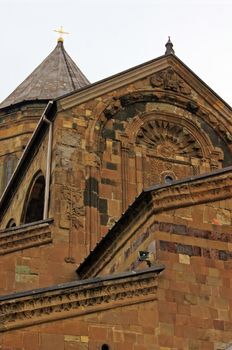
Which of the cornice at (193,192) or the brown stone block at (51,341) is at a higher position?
the cornice at (193,192)

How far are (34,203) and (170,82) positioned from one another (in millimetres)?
5024

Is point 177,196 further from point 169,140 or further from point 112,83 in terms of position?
point 112,83

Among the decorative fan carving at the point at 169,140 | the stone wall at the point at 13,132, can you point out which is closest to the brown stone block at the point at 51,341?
Answer: the decorative fan carving at the point at 169,140

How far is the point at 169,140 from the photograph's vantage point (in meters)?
20.7

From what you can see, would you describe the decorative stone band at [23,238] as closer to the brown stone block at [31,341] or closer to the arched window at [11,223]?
the arched window at [11,223]

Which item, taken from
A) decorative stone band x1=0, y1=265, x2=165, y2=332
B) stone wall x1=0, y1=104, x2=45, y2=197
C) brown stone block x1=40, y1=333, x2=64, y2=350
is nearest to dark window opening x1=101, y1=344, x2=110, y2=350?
decorative stone band x1=0, y1=265, x2=165, y2=332

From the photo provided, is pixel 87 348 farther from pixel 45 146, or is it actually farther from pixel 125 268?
pixel 45 146

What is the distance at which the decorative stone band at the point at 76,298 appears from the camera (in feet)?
39.9

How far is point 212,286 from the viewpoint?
13.9 m

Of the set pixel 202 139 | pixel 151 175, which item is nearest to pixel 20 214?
pixel 151 175

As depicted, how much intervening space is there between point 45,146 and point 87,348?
8.48 meters

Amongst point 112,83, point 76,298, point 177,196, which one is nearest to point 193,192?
point 177,196

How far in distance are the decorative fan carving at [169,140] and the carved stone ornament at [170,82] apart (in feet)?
3.43

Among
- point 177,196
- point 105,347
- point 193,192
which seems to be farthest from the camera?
point 193,192
